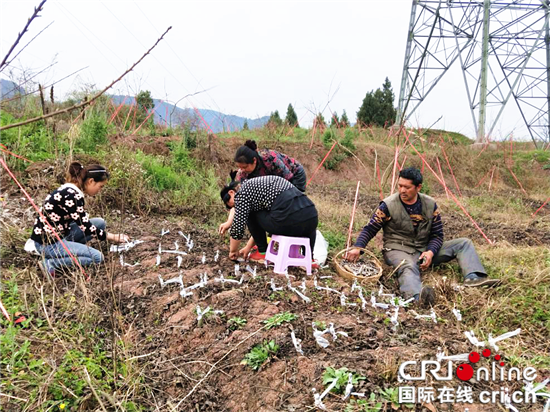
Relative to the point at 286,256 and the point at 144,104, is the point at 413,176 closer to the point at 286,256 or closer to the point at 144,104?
the point at 286,256

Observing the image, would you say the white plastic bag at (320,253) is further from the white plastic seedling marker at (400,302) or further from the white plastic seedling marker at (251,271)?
the white plastic seedling marker at (400,302)

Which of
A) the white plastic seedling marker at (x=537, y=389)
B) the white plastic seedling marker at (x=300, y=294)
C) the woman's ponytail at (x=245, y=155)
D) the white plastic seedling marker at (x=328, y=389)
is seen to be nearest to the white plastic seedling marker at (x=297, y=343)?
the white plastic seedling marker at (x=328, y=389)

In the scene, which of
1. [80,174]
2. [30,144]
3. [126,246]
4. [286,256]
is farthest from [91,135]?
[286,256]

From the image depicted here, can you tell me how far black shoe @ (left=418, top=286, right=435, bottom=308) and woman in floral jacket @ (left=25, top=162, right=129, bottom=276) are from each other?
7.08 feet

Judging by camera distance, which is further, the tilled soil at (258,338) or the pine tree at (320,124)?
the pine tree at (320,124)

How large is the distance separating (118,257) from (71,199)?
0.62 metres

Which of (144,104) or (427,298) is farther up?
(144,104)

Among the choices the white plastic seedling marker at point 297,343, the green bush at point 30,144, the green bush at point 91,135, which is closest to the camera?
the white plastic seedling marker at point 297,343

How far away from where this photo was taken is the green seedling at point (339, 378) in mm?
1629

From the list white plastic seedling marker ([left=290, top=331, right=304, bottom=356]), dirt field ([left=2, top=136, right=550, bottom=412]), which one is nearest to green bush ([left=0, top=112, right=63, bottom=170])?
dirt field ([left=2, top=136, right=550, bottom=412])

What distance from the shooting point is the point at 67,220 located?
9.49 feet

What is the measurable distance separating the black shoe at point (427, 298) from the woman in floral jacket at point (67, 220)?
216cm

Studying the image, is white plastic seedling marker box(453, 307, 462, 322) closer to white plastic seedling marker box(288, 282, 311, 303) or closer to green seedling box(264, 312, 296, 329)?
white plastic seedling marker box(288, 282, 311, 303)

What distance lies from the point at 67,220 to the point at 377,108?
54.6ft
